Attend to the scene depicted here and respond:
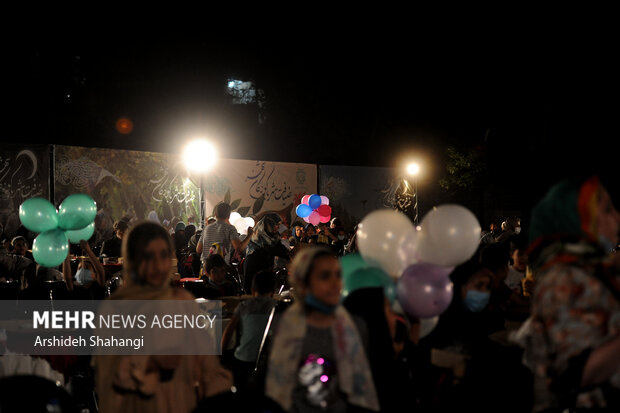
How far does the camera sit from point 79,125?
1995 cm

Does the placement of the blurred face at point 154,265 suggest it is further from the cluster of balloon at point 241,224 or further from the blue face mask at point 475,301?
the cluster of balloon at point 241,224

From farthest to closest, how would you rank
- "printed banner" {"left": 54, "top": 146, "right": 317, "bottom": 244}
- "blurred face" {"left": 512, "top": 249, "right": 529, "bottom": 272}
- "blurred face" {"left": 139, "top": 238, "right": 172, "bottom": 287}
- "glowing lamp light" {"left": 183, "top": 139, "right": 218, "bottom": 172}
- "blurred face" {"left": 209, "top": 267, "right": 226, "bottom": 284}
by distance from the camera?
"glowing lamp light" {"left": 183, "top": 139, "right": 218, "bottom": 172} < "printed banner" {"left": 54, "top": 146, "right": 317, "bottom": 244} < "blurred face" {"left": 209, "top": 267, "right": 226, "bottom": 284} < "blurred face" {"left": 512, "top": 249, "right": 529, "bottom": 272} < "blurred face" {"left": 139, "top": 238, "right": 172, "bottom": 287}

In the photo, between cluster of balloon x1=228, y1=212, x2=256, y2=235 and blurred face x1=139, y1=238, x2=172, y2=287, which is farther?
cluster of balloon x1=228, y1=212, x2=256, y2=235

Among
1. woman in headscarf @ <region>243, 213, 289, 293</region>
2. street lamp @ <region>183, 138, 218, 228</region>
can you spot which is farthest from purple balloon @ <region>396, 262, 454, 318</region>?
street lamp @ <region>183, 138, 218, 228</region>

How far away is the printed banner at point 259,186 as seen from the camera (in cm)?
1617

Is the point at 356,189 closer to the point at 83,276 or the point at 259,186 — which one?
the point at 259,186

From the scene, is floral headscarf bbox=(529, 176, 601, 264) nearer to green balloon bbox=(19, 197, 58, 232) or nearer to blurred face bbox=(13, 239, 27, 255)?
green balloon bbox=(19, 197, 58, 232)

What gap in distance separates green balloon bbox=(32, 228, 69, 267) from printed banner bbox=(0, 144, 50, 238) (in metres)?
6.26

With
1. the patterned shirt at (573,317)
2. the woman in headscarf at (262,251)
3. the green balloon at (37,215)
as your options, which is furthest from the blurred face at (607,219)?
the woman in headscarf at (262,251)

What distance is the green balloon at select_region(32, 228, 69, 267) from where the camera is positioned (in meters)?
6.01

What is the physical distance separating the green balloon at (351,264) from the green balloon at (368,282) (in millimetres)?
57

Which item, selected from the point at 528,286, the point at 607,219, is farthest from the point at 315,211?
the point at 607,219

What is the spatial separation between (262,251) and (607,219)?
19.4 ft

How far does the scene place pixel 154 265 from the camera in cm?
308
